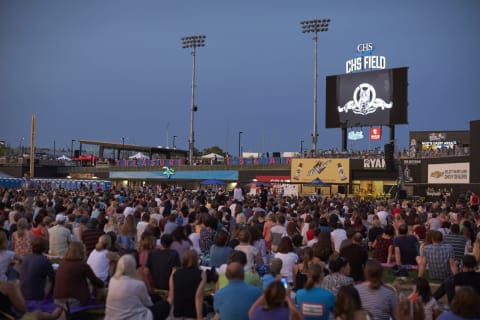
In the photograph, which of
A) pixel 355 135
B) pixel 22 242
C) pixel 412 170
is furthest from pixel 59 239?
pixel 355 135

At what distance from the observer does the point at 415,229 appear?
15.4m

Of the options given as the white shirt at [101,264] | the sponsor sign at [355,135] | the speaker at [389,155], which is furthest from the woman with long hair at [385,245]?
the sponsor sign at [355,135]

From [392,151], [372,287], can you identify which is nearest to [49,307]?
[372,287]

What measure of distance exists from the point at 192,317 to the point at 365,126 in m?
43.8

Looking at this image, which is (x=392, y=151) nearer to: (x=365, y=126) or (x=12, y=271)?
(x=365, y=126)

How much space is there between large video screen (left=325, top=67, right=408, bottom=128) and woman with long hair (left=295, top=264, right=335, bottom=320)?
42334 mm

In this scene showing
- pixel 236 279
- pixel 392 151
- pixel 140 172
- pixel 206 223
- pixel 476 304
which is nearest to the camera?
pixel 476 304

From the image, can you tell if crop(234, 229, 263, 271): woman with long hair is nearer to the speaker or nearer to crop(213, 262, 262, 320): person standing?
crop(213, 262, 262, 320): person standing

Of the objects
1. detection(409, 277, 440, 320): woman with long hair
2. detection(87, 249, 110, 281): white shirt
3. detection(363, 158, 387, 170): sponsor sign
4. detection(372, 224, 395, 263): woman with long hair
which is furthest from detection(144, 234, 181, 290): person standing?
detection(363, 158, 387, 170): sponsor sign

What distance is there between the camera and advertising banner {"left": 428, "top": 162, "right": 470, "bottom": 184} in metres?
37.5

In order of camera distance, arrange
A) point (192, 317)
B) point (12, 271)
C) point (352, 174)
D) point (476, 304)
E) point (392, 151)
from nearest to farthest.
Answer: point (476, 304), point (192, 317), point (12, 271), point (392, 151), point (352, 174)

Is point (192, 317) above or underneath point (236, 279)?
underneath

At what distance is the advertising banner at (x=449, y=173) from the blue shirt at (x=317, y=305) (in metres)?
33.9

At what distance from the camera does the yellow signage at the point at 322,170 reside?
156 feet
